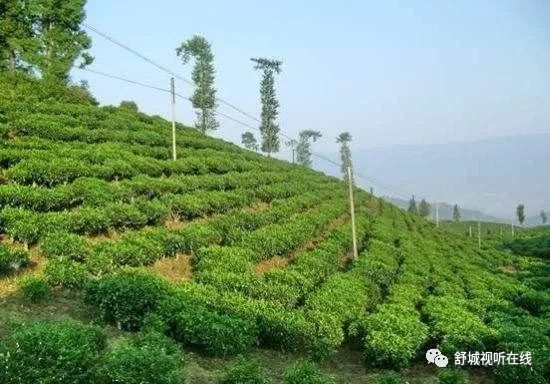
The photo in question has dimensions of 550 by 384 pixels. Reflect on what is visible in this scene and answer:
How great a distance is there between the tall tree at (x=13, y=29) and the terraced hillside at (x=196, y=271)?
540 inches

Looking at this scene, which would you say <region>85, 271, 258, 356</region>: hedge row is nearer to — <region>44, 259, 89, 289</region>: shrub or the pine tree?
Result: <region>44, 259, 89, 289</region>: shrub

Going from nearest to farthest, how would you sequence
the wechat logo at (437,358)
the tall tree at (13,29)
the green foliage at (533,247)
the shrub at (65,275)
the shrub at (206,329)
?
the shrub at (206,329), the shrub at (65,275), the wechat logo at (437,358), the tall tree at (13,29), the green foliage at (533,247)

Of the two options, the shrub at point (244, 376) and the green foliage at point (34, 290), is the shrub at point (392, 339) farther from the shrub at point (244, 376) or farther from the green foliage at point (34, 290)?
the green foliage at point (34, 290)

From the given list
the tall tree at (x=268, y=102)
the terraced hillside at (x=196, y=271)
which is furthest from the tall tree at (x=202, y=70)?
the terraced hillside at (x=196, y=271)

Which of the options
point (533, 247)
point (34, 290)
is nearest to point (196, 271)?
point (34, 290)

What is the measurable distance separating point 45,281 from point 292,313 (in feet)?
28.2

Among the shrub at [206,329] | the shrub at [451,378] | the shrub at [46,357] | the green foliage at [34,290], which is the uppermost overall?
the green foliage at [34,290]

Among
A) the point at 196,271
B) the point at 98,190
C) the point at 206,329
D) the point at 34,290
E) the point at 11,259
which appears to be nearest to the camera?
the point at 206,329

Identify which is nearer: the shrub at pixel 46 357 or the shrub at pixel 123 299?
the shrub at pixel 46 357

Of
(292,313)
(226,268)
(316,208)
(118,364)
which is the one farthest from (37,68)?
(118,364)

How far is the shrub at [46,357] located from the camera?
9.87 metres

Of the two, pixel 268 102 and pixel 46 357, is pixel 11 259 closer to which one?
pixel 46 357

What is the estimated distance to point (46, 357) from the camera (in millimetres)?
10133

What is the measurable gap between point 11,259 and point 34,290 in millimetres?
2314
